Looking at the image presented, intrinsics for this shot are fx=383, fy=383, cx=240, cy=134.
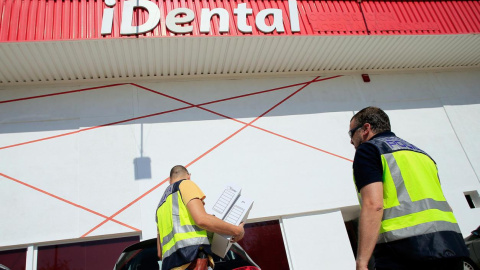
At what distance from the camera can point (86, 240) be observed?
6.04 m

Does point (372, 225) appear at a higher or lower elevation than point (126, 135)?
lower

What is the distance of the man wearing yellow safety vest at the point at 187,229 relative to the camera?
286 cm

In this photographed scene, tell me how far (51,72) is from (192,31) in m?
2.71

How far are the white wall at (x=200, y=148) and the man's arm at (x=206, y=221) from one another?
3.53 meters

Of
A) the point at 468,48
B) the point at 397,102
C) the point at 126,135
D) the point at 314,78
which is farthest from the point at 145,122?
the point at 468,48

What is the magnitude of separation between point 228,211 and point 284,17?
4.86 meters

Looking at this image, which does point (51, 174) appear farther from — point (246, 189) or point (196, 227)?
point (196, 227)

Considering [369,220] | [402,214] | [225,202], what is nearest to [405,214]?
[402,214]

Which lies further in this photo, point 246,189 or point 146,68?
point 146,68

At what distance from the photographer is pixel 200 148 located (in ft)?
23.0

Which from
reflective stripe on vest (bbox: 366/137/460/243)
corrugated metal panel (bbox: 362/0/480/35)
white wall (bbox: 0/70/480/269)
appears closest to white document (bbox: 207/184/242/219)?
reflective stripe on vest (bbox: 366/137/460/243)

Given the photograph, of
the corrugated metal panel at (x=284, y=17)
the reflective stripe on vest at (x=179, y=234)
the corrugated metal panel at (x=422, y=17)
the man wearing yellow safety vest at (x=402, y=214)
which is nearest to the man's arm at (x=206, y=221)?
the reflective stripe on vest at (x=179, y=234)

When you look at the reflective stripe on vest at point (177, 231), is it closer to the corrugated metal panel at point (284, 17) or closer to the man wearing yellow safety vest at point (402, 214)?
the man wearing yellow safety vest at point (402, 214)

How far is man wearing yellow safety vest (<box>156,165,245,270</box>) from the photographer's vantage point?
2.86m
